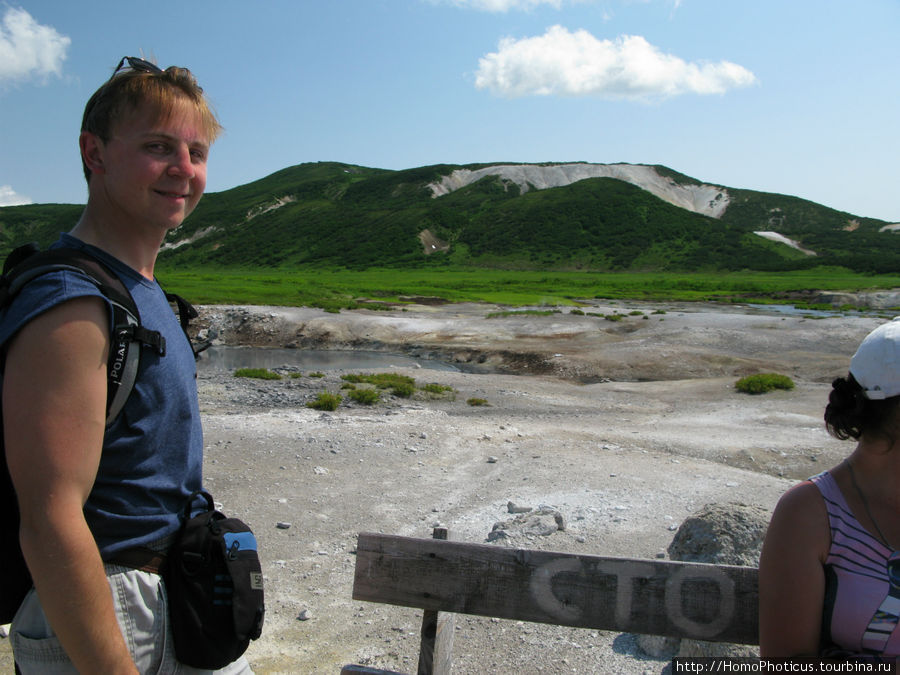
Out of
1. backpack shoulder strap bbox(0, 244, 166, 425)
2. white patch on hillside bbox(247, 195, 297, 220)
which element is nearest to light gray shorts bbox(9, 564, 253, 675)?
backpack shoulder strap bbox(0, 244, 166, 425)

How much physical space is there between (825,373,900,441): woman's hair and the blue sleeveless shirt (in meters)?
2.14

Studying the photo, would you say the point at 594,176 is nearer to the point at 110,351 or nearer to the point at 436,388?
the point at 436,388

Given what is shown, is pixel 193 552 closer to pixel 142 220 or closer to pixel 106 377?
pixel 106 377

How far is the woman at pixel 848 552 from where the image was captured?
2.16 m

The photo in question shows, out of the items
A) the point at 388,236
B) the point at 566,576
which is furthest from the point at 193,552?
the point at 388,236

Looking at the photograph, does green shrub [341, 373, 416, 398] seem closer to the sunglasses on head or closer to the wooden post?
the wooden post

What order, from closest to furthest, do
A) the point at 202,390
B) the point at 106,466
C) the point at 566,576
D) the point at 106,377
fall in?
the point at 106,377 → the point at 106,466 → the point at 566,576 → the point at 202,390

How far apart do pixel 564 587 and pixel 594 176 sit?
192 meters

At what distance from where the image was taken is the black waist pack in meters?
1.89

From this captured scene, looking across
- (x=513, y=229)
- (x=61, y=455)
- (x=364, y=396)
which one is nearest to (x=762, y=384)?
(x=364, y=396)

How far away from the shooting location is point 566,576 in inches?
112

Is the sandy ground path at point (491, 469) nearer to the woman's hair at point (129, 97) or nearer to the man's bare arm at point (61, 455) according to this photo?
the man's bare arm at point (61, 455)

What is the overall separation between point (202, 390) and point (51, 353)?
17.3 m

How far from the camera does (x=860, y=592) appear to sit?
216 centimetres
